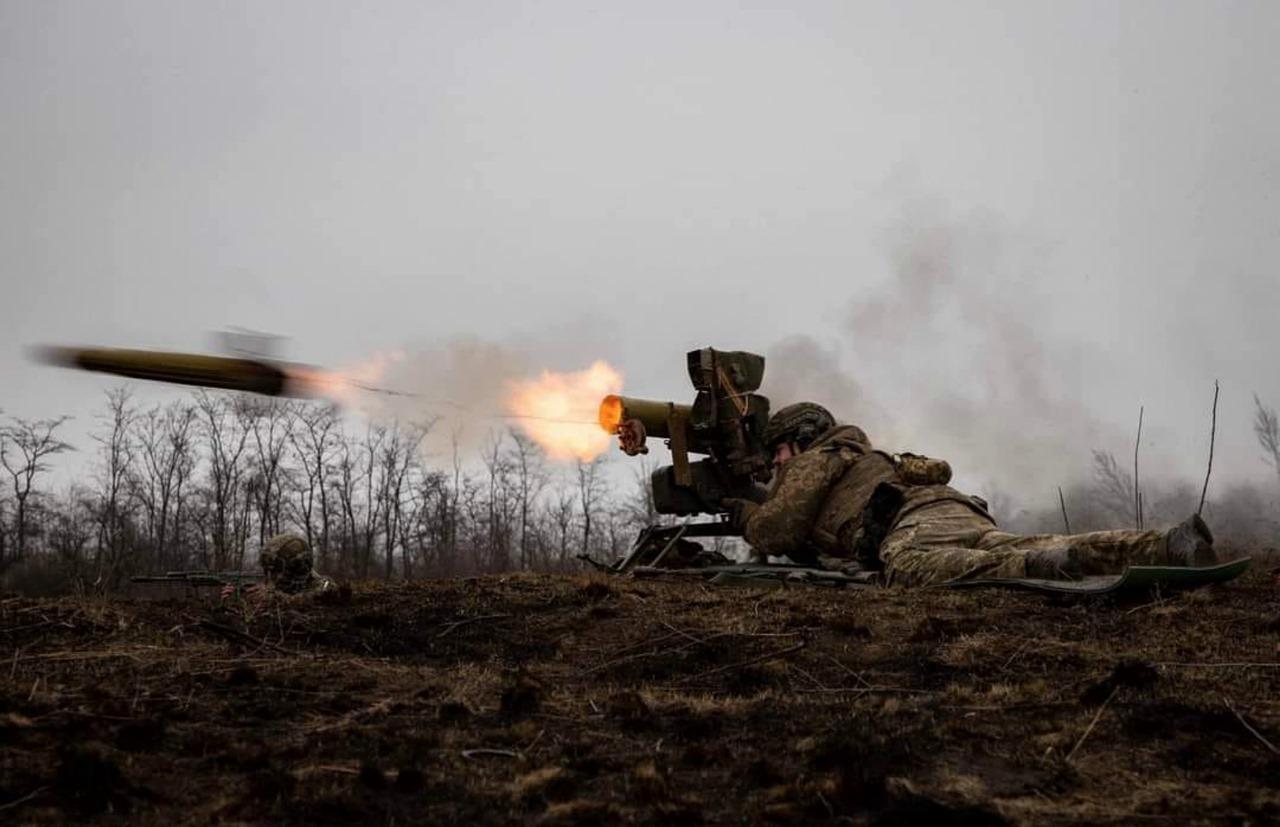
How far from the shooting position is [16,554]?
84.9ft

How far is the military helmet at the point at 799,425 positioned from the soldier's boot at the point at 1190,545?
4.38 metres

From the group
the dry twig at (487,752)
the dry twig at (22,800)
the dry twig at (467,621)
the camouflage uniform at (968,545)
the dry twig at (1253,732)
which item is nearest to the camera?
the dry twig at (22,800)

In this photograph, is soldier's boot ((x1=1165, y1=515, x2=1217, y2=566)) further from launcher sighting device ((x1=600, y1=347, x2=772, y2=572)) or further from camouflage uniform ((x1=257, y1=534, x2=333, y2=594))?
camouflage uniform ((x1=257, y1=534, x2=333, y2=594))

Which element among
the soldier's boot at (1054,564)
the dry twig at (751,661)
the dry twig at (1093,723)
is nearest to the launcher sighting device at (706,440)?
the soldier's boot at (1054,564)

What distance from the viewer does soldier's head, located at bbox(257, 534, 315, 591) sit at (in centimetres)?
977

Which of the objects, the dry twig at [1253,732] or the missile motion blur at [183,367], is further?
the missile motion blur at [183,367]

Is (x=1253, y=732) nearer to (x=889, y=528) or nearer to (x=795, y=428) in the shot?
(x=889, y=528)

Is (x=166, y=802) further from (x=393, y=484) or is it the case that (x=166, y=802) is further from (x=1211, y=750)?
(x=393, y=484)

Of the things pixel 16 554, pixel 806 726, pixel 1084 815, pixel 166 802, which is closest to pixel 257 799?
pixel 166 802

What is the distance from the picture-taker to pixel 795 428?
11.3 m

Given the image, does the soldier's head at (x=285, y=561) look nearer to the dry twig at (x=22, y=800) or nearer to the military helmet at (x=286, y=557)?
the military helmet at (x=286, y=557)

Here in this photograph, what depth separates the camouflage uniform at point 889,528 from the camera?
26.0ft

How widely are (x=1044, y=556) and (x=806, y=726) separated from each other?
171 inches

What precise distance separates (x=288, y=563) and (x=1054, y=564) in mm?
6982
